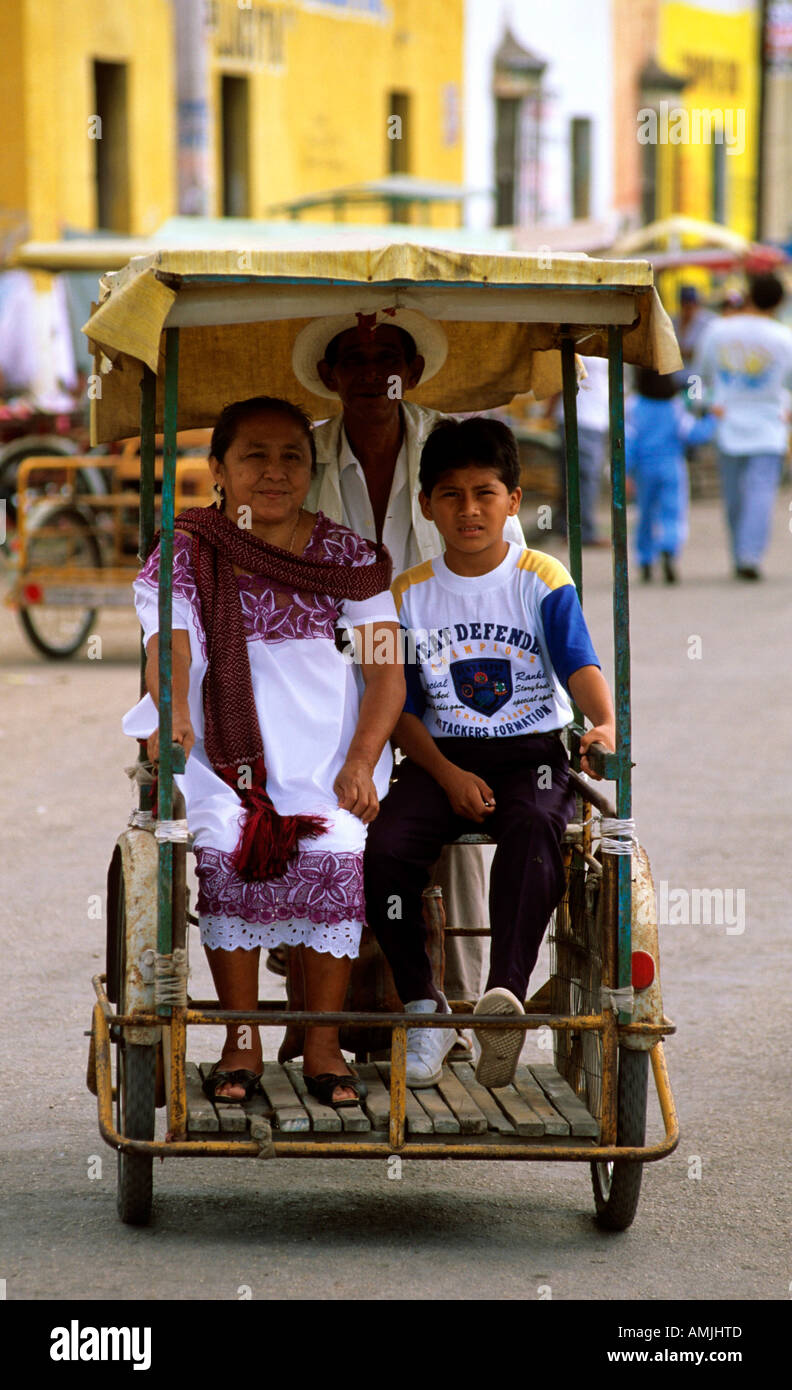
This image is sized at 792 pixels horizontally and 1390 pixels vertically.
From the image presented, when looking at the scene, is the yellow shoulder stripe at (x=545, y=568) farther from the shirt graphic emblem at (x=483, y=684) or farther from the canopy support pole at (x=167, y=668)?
the canopy support pole at (x=167, y=668)

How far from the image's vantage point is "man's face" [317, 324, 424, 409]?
4852mm

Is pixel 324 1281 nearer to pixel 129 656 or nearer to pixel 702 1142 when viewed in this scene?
pixel 702 1142

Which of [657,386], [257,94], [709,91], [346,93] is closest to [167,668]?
[657,386]

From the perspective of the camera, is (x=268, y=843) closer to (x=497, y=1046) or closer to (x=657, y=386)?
(x=497, y=1046)

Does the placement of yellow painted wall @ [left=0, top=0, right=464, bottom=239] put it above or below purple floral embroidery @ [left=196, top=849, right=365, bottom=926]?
above

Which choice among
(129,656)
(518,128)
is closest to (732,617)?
(129,656)

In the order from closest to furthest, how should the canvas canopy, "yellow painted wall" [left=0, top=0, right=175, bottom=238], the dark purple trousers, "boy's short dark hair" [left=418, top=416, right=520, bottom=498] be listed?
the canvas canopy < the dark purple trousers < "boy's short dark hair" [left=418, top=416, right=520, bottom=498] < "yellow painted wall" [left=0, top=0, right=175, bottom=238]

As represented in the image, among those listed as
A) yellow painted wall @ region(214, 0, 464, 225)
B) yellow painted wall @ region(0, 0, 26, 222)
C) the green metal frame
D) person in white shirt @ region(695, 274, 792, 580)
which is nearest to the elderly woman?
the green metal frame

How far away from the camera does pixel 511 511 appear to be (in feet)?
15.3

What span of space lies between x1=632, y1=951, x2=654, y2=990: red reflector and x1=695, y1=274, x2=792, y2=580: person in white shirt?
38.6 feet

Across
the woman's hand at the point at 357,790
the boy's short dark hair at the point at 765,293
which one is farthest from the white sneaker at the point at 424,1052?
the boy's short dark hair at the point at 765,293

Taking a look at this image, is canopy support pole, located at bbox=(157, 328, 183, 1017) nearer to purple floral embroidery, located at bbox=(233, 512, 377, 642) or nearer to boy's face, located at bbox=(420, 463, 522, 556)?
purple floral embroidery, located at bbox=(233, 512, 377, 642)

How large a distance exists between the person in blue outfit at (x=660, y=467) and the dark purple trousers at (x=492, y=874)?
11.5 meters

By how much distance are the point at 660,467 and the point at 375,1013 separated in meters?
12.0
